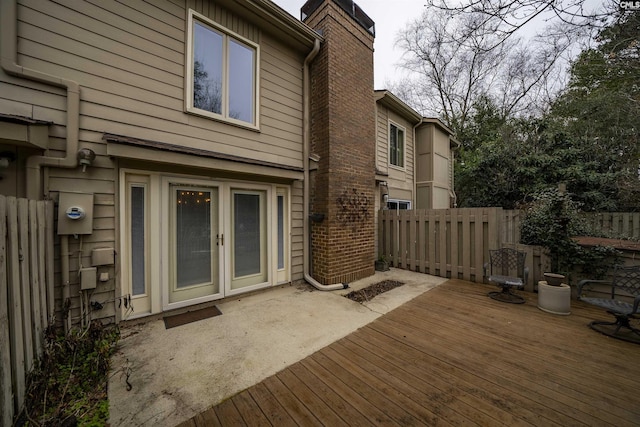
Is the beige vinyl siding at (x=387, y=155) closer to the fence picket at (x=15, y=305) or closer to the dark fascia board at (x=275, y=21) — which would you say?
the dark fascia board at (x=275, y=21)

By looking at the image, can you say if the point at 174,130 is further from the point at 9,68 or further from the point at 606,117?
the point at 606,117

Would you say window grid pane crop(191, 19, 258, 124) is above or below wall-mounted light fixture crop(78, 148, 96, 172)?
above

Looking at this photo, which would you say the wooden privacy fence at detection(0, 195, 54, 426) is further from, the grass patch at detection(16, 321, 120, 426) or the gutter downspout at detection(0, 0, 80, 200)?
the gutter downspout at detection(0, 0, 80, 200)

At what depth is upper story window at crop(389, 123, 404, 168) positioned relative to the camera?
8.05 m

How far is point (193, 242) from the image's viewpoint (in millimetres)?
3797

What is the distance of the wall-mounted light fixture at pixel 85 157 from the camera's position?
280cm

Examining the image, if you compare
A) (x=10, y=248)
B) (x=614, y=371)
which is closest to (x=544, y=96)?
(x=614, y=371)

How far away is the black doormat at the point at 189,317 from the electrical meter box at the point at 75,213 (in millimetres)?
1556

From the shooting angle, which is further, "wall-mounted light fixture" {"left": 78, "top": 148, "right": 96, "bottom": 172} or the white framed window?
the white framed window

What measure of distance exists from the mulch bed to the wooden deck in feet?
3.23

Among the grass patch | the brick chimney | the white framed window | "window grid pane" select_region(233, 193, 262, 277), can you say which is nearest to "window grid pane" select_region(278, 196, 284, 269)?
"window grid pane" select_region(233, 193, 262, 277)

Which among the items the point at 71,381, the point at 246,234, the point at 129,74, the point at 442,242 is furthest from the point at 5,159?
the point at 442,242

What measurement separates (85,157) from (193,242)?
169 centimetres

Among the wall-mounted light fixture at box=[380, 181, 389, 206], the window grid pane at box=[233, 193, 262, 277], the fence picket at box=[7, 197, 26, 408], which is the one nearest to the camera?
the fence picket at box=[7, 197, 26, 408]
